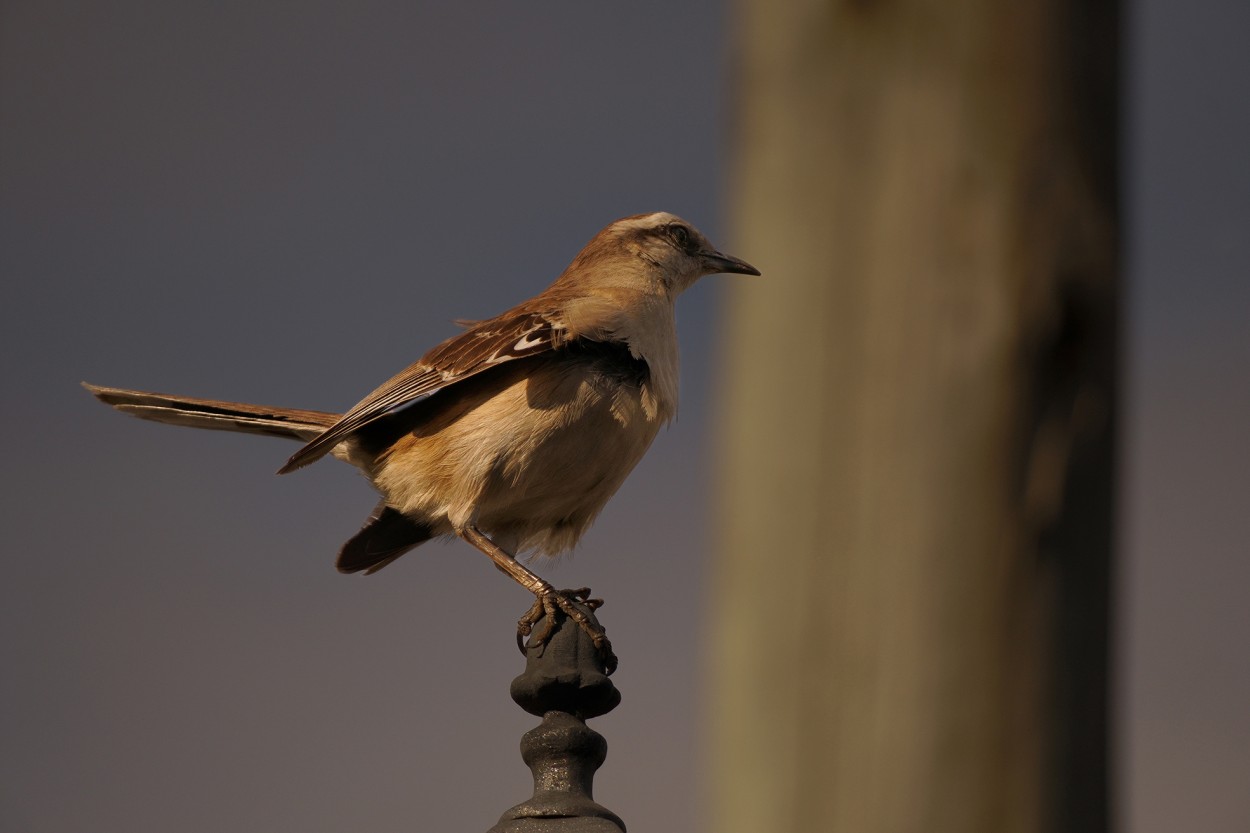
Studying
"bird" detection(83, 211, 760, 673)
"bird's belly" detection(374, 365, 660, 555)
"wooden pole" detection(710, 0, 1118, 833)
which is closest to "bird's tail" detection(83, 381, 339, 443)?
"bird" detection(83, 211, 760, 673)

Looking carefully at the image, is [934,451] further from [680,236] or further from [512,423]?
[680,236]

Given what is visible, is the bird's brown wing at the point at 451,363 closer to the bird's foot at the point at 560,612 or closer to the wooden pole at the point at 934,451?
the bird's foot at the point at 560,612

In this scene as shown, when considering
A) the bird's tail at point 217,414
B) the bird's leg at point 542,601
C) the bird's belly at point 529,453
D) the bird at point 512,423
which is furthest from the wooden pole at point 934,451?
the bird's tail at point 217,414

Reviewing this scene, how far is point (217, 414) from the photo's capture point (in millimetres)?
6121

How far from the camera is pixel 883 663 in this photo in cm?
128

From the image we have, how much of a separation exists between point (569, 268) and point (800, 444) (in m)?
5.65

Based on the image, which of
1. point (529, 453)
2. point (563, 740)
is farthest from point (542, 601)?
point (563, 740)

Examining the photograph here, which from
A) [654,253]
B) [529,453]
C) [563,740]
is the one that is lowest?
[563,740]

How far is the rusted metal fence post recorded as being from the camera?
3223 millimetres

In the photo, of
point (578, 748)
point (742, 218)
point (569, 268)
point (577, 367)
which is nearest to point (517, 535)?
point (577, 367)

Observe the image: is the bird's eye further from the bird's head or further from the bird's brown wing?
the bird's brown wing

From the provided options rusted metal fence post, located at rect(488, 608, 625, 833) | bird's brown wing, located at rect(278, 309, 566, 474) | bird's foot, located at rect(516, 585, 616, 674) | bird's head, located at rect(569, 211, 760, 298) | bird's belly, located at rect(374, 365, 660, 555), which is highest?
bird's head, located at rect(569, 211, 760, 298)

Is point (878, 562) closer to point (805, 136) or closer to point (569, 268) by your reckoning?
point (805, 136)

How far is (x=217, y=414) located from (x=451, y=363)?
135 centimetres
